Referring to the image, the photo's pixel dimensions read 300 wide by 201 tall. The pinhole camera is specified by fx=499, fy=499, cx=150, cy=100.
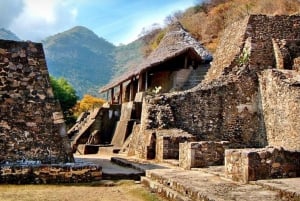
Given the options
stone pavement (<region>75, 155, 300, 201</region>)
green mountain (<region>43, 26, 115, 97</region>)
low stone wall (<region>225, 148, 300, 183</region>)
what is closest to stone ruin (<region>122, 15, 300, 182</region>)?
stone pavement (<region>75, 155, 300, 201</region>)

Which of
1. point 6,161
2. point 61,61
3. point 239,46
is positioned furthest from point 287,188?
point 61,61

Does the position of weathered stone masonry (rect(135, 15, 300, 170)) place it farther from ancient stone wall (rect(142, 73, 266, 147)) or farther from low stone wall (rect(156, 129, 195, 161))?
low stone wall (rect(156, 129, 195, 161))

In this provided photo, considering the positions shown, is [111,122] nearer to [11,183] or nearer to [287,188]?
[11,183]

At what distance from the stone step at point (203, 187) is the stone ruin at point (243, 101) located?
134 inches

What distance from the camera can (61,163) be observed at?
1050cm

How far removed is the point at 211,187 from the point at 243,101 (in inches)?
333

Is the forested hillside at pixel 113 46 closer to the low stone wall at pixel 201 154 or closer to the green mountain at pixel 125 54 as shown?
the green mountain at pixel 125 54

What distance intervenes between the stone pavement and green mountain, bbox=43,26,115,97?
226ft

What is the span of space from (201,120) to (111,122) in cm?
831

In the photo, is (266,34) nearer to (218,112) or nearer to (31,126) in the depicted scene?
(218,112)

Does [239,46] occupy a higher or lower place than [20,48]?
higher

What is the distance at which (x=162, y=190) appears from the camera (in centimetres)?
879

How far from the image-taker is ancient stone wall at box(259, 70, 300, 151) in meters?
13.6

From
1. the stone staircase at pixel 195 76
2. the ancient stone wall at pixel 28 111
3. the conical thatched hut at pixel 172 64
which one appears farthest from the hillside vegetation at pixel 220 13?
the ancient stone wall at pixel 28 111
